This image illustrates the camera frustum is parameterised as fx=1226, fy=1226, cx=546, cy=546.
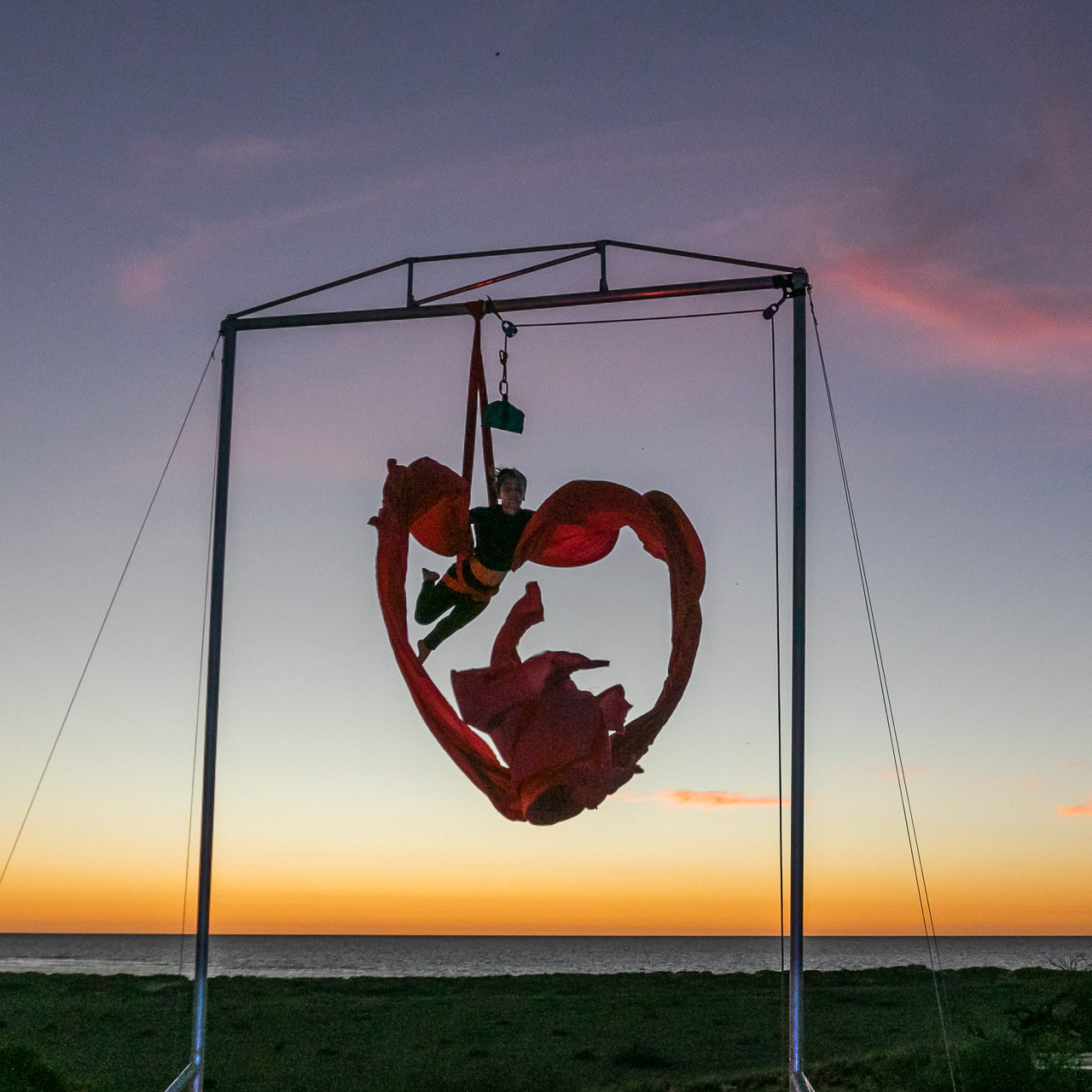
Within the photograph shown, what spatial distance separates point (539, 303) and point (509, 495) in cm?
100

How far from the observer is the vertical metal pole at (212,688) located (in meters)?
6.11

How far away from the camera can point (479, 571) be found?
5.64m

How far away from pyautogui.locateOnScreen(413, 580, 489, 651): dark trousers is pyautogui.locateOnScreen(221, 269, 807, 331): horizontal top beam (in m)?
1.42

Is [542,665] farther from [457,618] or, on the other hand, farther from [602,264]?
[602,264]

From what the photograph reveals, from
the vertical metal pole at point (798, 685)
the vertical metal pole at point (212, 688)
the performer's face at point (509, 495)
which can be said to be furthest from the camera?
the vertical metal pole at point (212, 688)

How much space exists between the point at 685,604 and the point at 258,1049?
26.6 meters

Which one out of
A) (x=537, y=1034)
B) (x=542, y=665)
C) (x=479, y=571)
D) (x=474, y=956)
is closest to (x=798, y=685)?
(x=542, y=665)

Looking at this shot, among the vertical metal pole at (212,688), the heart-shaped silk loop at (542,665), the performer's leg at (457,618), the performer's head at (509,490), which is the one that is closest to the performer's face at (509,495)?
the performer's head at (509,490)

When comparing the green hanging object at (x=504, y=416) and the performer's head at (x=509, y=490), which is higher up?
the green hanging object at (x=504, y=416)

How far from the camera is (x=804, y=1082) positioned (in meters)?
5.47

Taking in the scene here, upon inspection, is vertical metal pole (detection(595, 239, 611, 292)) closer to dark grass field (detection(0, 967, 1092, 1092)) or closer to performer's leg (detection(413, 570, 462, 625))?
performer's leg (detection(413, 570, 462, 625))

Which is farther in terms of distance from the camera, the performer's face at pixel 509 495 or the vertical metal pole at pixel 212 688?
the vertical metal pole at pixel 212 688

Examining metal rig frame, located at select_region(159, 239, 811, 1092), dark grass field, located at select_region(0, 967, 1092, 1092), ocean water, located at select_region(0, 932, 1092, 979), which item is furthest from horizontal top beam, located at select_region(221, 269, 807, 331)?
ocean water, located at select_region(0, 932, 1092, 979)

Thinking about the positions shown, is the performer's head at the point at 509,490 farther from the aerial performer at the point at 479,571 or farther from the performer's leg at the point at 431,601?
the performer's leg at the point at 431,601
